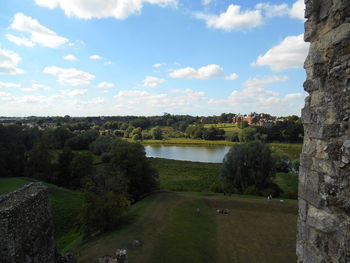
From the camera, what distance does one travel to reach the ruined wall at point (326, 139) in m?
2.54

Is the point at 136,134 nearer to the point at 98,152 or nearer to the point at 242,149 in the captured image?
the point at 98,152

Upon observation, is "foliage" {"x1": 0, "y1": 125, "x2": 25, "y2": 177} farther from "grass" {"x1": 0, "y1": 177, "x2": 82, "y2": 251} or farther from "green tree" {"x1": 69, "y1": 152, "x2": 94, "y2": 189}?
"green tree" {"x1": 69, "y1": 152, "x2": 94, "y2": 189}

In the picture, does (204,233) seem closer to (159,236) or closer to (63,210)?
(159,236)

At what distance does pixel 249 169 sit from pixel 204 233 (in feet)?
42.5

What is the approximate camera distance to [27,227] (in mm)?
7234

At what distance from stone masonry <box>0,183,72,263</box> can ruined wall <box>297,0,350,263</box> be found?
23.3ft

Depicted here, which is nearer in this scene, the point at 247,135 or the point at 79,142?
the point at 79,142

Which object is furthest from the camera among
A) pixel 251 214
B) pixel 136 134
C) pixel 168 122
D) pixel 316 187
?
pixel 168 122

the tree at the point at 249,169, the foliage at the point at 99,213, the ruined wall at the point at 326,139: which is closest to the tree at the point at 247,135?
the tree at the point at 249,169

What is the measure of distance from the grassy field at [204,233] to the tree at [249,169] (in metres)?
5.03

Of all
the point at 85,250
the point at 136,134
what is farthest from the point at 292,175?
the point at 136,134

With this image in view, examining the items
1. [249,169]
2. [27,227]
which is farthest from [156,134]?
[27,227]

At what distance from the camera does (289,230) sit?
16.7 meters

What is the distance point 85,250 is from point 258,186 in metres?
19.6
